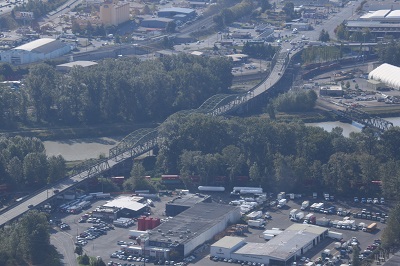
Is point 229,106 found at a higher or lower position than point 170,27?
lower

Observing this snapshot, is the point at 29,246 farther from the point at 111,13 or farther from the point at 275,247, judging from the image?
the point at 111,13

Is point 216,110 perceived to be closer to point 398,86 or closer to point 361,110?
point 361,110

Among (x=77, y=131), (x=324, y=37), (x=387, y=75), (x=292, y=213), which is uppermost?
(x=324, y=37)

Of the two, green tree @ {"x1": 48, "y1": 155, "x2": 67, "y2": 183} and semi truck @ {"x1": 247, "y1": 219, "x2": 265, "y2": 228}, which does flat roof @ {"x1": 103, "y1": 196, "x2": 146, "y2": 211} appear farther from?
semi truck @ {"x1": 247, "y1": 219, "x2": 265, "y2": 228}

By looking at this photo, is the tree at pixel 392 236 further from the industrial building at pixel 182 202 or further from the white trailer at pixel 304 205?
the industrial building at pixel 182 202

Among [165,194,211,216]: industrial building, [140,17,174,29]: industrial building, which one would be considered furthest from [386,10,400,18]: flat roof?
[165,194,211,216]: industrial building

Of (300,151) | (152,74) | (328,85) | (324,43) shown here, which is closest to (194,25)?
(324,43)

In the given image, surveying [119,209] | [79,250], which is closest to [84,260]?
[79,250]
